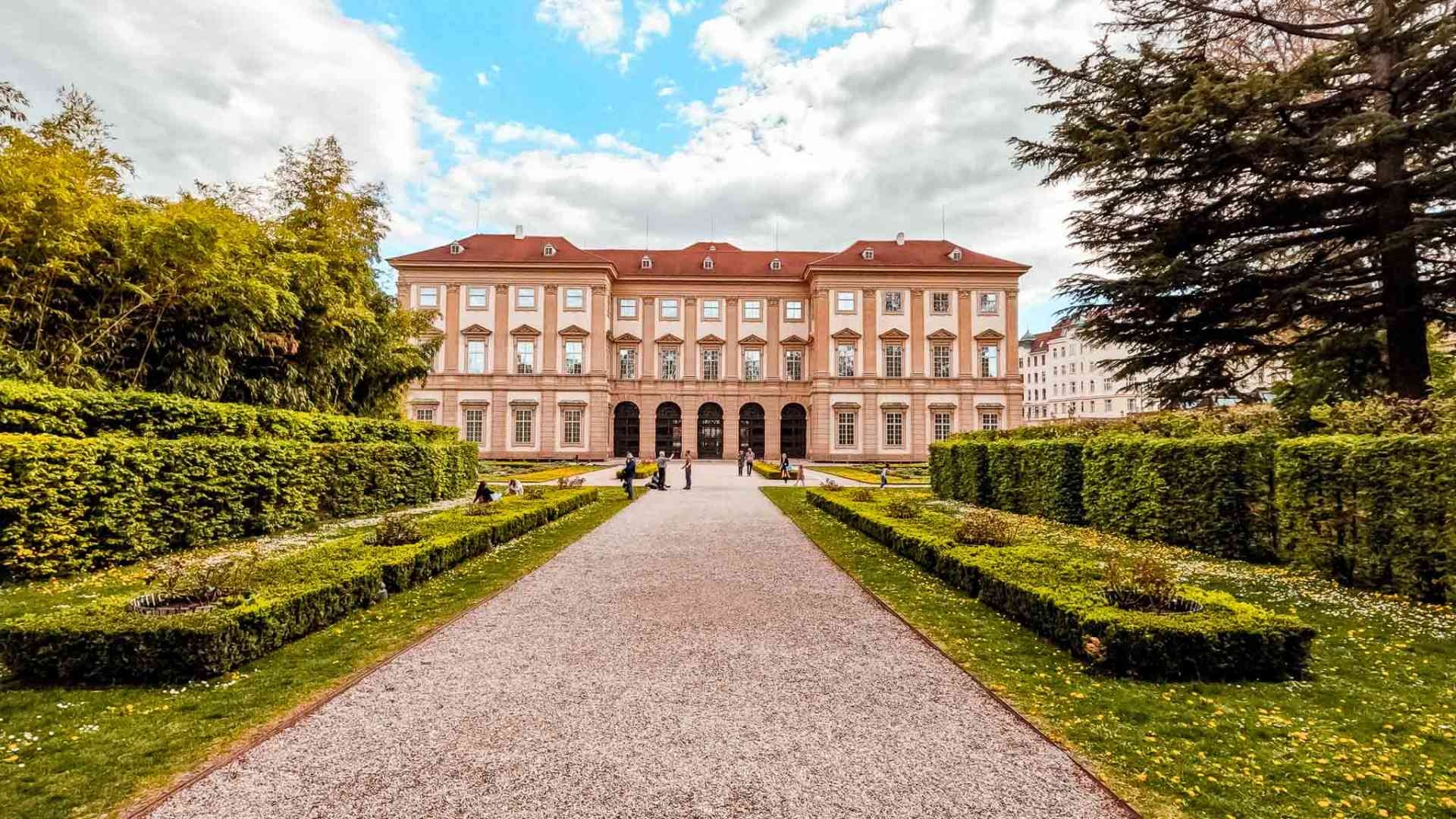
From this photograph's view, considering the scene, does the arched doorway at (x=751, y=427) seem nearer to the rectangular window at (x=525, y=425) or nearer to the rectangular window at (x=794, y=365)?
the rectangular window at (x=794, y=365)

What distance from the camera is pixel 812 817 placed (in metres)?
2.66

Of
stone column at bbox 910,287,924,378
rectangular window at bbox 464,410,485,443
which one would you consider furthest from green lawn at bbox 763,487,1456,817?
rectangular window at bbox 464,410,485,443

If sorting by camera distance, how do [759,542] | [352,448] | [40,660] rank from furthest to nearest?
[352,448] → [759,542] → [40,660]

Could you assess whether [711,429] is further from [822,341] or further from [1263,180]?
[1263,180]

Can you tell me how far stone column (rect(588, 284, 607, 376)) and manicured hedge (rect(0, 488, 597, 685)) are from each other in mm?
33871

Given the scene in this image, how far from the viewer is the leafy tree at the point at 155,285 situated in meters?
→ 9.74

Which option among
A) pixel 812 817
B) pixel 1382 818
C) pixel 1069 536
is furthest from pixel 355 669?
pixel 1069 536

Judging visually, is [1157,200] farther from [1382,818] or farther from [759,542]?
[1382,818]

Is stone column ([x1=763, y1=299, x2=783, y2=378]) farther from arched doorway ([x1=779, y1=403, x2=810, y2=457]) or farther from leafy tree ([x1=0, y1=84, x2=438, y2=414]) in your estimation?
leafy tree ([x1=0, y1=84, x2=438, y2=414])

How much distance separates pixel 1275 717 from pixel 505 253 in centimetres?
4225

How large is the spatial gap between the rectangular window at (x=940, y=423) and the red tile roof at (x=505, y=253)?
68.5 ft

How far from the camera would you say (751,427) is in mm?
42312

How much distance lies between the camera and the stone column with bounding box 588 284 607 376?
132 ft

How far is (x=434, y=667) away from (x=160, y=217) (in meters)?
10.3
